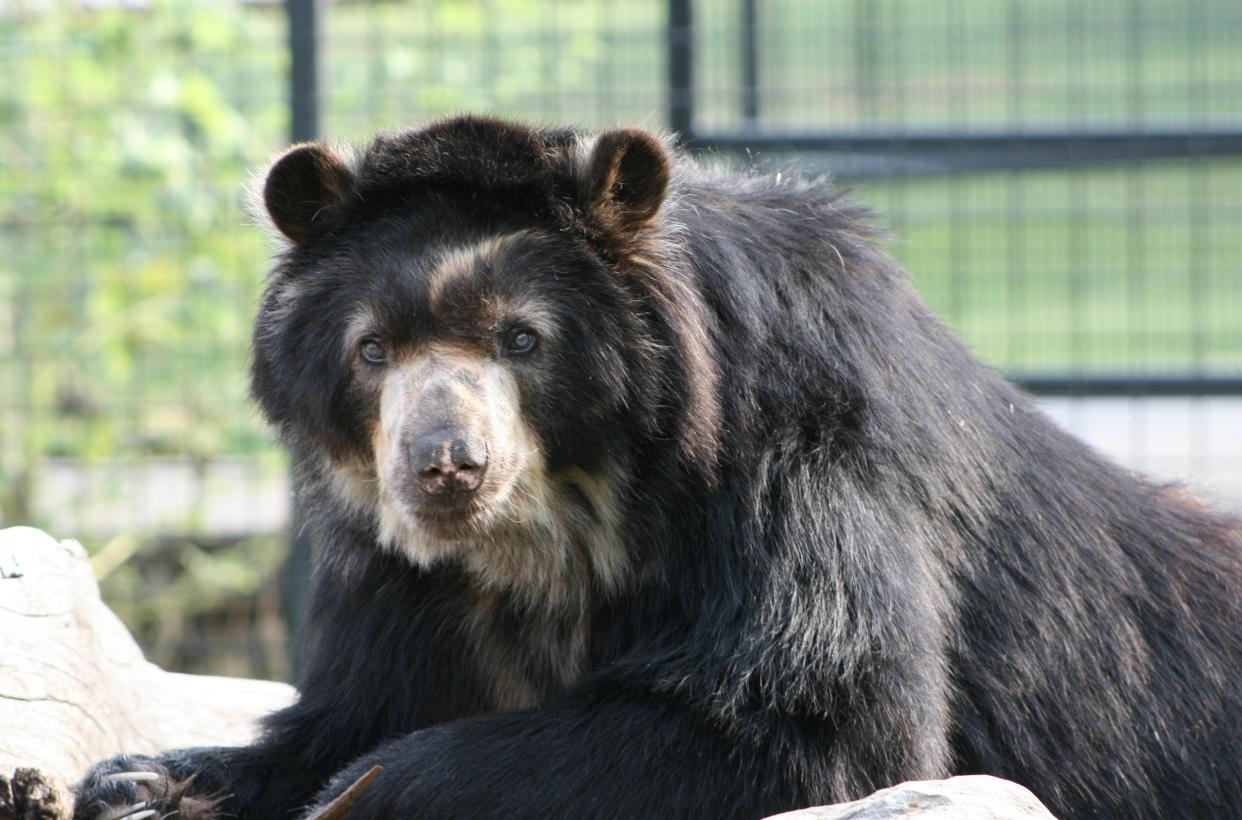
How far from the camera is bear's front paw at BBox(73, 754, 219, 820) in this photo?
418 cm

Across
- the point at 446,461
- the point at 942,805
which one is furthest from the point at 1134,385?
the point at 942,805

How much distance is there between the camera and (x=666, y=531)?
421 centimetres

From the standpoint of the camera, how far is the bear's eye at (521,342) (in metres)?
4.17

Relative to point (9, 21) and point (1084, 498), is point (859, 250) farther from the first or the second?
point (9, 21)

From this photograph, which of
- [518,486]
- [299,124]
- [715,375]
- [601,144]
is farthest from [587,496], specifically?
[299,124]

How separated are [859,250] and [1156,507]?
1139 millimetres

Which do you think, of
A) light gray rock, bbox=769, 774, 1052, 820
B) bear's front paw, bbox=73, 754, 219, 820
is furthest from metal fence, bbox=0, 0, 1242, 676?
light gray rock, bbox=769, 774, 1052, 820

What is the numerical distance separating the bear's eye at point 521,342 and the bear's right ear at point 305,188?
0.60 metres

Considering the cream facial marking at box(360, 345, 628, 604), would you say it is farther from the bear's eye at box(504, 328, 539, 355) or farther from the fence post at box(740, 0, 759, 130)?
the fence post at box(740, 0, 759, 130)

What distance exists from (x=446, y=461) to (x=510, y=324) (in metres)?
0.44

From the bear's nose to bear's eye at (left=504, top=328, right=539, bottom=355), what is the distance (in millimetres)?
317

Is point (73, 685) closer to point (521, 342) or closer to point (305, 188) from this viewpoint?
point (305, 188)

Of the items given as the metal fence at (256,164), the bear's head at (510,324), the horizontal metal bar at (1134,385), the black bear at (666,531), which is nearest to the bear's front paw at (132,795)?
the black bear at (666,531)

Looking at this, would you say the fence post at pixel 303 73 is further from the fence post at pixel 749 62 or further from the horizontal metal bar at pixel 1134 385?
the horizontal metal bar at pixel 1134 385
